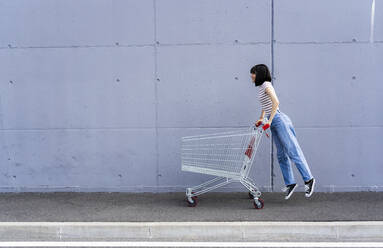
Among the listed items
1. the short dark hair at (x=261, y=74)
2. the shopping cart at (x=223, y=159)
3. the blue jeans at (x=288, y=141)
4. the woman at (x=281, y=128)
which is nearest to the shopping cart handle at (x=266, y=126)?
the shopping cart at (x=223, y=159)

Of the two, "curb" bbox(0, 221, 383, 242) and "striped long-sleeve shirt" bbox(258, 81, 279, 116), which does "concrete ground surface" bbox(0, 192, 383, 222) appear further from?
"striped long-sleeve shirt" bbox(258, 81, 279, 116)

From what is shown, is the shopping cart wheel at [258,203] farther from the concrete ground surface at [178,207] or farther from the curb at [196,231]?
the curb at [196,231]

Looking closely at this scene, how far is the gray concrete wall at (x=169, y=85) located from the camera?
6.62 metres

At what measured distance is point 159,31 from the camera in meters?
6.71

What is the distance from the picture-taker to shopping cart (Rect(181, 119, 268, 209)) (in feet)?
19.0

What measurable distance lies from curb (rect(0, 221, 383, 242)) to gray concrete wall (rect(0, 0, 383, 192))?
1.74m

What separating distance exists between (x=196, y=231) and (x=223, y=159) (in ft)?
5.71

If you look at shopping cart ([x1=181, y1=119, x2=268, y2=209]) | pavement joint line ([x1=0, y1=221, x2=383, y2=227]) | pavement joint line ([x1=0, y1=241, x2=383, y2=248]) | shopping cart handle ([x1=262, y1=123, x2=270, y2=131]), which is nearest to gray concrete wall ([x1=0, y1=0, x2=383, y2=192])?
shopping cart ([x1=181, y1=119, x2=268, y2=209])

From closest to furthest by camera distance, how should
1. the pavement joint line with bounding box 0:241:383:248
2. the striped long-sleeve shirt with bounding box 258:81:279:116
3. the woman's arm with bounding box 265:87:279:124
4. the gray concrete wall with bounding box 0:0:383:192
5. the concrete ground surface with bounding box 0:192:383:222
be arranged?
the pavement joint line with bounding box 0:241:383:248, the concrete ground surface with bounding box 0:192:383:222, the woman's arm with bounding box 265:87:279:124, the striped long-sleeve shirt with bounding box 258:81:279:116, the gray concrete wall with bounding box 0:0:383:192

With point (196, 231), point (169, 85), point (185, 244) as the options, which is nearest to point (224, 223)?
point (196, 231)

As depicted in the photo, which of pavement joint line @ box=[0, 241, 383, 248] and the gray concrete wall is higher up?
the gray concrete wall

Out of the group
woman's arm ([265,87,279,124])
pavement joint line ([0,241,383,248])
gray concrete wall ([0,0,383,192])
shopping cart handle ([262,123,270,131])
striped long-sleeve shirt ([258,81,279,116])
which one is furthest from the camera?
gray concrete wall ([0,0,383,192])

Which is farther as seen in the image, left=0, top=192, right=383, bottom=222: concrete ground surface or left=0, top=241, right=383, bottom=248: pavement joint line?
left=0, top=192, right=383, bottom=222: concrete ground surface

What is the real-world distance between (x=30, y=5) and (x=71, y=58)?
3.35ft
